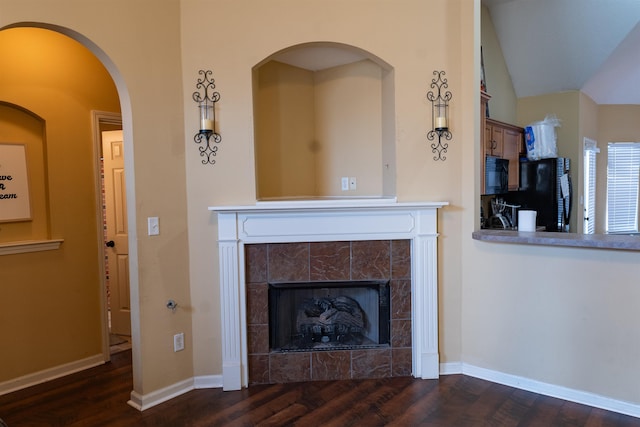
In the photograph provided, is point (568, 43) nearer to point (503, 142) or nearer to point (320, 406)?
point (503, 142)

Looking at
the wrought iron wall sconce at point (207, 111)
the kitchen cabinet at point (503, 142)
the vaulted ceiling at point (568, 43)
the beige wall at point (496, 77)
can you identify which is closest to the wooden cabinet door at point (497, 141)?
the kitchen cabinet at point (503, 142)

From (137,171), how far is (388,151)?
1846 millimetres

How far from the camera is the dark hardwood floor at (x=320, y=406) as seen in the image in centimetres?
247

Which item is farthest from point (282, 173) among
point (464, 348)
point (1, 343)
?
point (1, 343)

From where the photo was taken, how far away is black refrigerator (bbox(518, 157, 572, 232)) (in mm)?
4840

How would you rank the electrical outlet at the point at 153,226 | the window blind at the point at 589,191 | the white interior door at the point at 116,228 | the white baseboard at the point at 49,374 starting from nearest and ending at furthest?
the electrical outlet at the point at 153,226, the white baseboard at the point at 49,374, the white interior door at the point at 116,228, the window blind at the point at 589,191

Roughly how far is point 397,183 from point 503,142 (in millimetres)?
2265

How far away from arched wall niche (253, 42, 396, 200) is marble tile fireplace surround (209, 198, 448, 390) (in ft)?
1.49

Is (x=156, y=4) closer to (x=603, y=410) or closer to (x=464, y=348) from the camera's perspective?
(x=464, y=348)

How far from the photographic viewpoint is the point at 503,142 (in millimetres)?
4637

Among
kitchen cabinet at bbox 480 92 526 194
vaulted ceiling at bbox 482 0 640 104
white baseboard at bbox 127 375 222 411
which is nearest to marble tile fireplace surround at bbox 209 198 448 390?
white baseboard at bbox 127 375 222 411

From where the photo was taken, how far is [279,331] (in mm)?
3102

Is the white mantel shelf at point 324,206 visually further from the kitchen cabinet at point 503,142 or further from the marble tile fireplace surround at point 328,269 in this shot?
the kitchen cabinet at point 503,142

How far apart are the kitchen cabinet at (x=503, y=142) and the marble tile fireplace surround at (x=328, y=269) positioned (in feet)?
4.87
